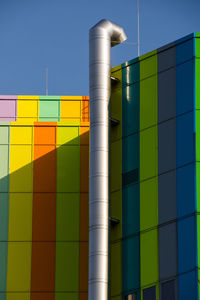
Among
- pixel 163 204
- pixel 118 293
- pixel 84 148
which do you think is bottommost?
pixel 118 293

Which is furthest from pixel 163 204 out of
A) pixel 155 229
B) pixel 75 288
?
pixel 75 288

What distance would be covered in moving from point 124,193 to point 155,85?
6.80 m

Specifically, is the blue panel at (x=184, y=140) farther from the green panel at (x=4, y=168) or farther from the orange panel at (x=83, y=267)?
the green panel at (x=4, y=168)

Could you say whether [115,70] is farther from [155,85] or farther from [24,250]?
[24,250]

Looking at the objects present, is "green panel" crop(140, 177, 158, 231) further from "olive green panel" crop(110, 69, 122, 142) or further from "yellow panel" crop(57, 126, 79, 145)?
"yellow panel" crop(57, 126, 79, 145)

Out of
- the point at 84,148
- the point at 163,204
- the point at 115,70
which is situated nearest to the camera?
the point at 163,204

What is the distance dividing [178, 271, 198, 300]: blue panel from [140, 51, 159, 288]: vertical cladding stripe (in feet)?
7.17

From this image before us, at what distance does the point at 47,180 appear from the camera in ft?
227

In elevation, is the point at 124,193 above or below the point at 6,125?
below

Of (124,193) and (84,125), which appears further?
(84,125)

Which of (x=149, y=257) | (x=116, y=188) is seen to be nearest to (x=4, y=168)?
(x=116, y=188)

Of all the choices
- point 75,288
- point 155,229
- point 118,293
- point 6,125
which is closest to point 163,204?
point 155,229

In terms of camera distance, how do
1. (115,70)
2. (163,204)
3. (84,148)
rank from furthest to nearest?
(84,148) → (115,70) → (163,204)

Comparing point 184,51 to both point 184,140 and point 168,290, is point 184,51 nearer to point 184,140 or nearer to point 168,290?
point 184,140
